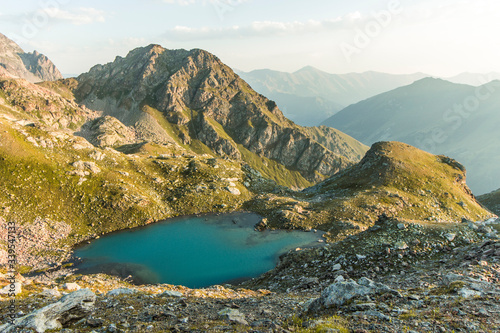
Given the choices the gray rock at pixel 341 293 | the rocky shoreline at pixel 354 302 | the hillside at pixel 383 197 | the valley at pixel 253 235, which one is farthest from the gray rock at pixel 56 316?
the hillside at pixel 383 197

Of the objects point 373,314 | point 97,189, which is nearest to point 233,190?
point 97,189

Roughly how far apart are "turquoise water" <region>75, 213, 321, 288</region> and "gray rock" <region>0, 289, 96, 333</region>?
26001 millimetres

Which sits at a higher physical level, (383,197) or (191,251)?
(383,197)

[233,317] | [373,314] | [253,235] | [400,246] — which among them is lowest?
[253,235]

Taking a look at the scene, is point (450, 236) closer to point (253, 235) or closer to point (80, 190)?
point (253, 235)

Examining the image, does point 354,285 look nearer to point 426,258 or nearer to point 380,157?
point 426,258

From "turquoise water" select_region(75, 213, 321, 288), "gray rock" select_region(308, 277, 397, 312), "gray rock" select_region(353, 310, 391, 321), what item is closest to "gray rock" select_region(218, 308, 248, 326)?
"gray rock" select_region(308, 277, 397, 312)

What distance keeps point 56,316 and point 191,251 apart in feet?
127

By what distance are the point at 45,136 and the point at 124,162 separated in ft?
68.9

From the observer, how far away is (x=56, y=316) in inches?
565

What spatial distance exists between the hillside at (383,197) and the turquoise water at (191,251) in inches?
257

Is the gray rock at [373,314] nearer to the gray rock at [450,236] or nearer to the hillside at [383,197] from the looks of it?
the gray rock at [450,236]

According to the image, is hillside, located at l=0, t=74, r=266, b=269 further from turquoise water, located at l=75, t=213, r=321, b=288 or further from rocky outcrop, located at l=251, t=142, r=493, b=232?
rocky outcrop, located at l=251, t=142, r=493, b=232

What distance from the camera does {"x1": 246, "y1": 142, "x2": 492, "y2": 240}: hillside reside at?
62.3 m
